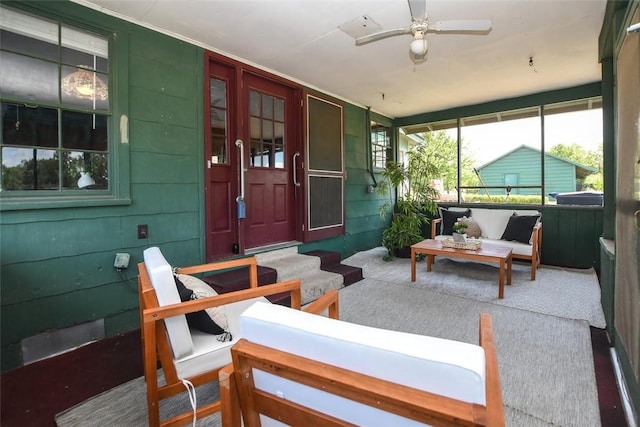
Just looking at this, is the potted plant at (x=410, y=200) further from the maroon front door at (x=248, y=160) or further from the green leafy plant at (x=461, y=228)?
the maroon front door at (x=248, y=160)

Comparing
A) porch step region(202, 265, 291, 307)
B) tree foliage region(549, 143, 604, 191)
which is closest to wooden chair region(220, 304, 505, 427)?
porch step region(202, 265, 291, 307)

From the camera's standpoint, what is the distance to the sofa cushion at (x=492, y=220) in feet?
15.0

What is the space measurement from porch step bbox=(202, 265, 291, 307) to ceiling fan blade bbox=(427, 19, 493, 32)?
2.48 meters

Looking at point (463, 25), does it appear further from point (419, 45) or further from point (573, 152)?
point (573, 152)

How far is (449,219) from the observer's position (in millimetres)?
4977

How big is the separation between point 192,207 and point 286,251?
51.5 inches

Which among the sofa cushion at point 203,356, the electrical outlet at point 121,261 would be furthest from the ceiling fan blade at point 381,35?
the electrical outlet at point 121,261

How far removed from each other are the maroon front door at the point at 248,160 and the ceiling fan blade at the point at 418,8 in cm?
188

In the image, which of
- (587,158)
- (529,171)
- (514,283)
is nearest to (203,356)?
(514,283)

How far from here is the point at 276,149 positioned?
383 cm

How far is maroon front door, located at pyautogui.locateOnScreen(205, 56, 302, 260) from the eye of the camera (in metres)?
3.17

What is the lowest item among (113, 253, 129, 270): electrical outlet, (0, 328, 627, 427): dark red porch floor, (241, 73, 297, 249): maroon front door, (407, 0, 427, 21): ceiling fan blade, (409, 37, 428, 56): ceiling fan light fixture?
(0, 328, 627, 427): dark red porch floor

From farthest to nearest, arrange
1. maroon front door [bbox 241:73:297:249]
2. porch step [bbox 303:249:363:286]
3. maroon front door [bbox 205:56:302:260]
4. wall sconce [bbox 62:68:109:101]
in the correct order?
porch step [bbox 303:249:363:286], maroon front door [bbox 241:73:297:249], maroon front door [bbox 205:56:302:260], wall sconce [bbox 62:68:109:101]

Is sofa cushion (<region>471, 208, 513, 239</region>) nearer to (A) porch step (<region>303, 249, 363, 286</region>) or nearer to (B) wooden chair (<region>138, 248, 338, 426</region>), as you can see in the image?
(A) porch step (<region>303, 249, 363, 286</region>)
